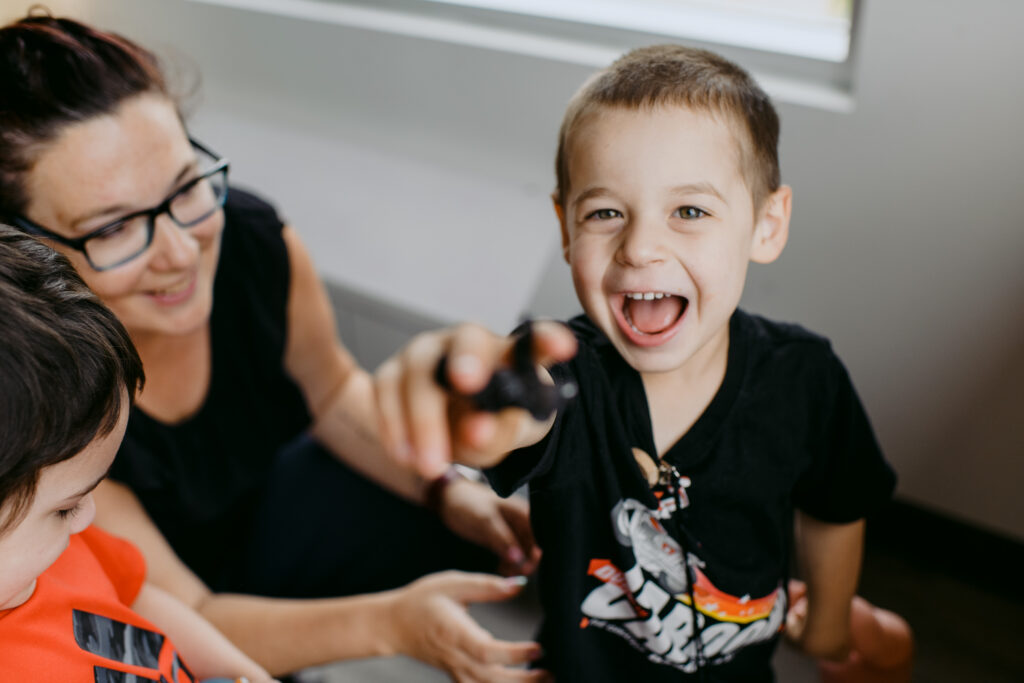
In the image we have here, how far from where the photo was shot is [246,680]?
0.75 meters

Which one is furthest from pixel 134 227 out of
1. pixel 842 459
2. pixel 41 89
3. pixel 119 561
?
pixel 842 459

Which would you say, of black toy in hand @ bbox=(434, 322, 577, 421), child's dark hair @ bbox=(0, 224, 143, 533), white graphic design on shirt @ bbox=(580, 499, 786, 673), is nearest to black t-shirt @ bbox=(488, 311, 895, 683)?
white graphic design on shirt @ bbox=(580, 499, 786, 673)

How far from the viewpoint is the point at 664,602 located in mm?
716

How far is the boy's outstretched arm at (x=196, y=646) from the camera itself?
2.55ft

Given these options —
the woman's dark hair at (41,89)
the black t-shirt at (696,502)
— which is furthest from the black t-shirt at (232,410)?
the black t-shirt at (696,502)

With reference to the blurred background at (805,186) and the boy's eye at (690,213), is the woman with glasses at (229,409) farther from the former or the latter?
the boy's eye at (690,213)

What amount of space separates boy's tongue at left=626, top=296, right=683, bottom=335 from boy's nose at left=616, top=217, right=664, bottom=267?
6 centimetres

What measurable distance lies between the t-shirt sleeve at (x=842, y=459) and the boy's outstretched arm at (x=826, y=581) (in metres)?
0.05

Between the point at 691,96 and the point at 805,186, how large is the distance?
0.61 meters

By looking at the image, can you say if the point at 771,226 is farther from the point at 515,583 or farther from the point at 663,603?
the point at 515,583

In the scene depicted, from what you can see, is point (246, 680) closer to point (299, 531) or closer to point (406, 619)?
point (406, 619)

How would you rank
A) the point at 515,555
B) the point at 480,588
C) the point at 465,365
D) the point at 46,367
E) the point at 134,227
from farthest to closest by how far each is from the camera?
the point at 515,555 < the point at 480,588 < the point at 134,227 < the point at 46,367 < the point at 465,365

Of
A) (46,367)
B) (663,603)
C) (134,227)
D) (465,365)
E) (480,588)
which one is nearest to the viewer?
(465,365)

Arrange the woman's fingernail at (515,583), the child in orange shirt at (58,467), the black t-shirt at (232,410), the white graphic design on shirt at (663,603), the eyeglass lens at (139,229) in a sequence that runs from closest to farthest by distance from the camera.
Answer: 1. the child in orange shirt at (58,467)
2. the white graphic design on shirt at (663,603)
3. the eyeglass lens at (139,229)
4. the woman's fingernail at (515,583)
5. the black t-shirt at (232,410)
